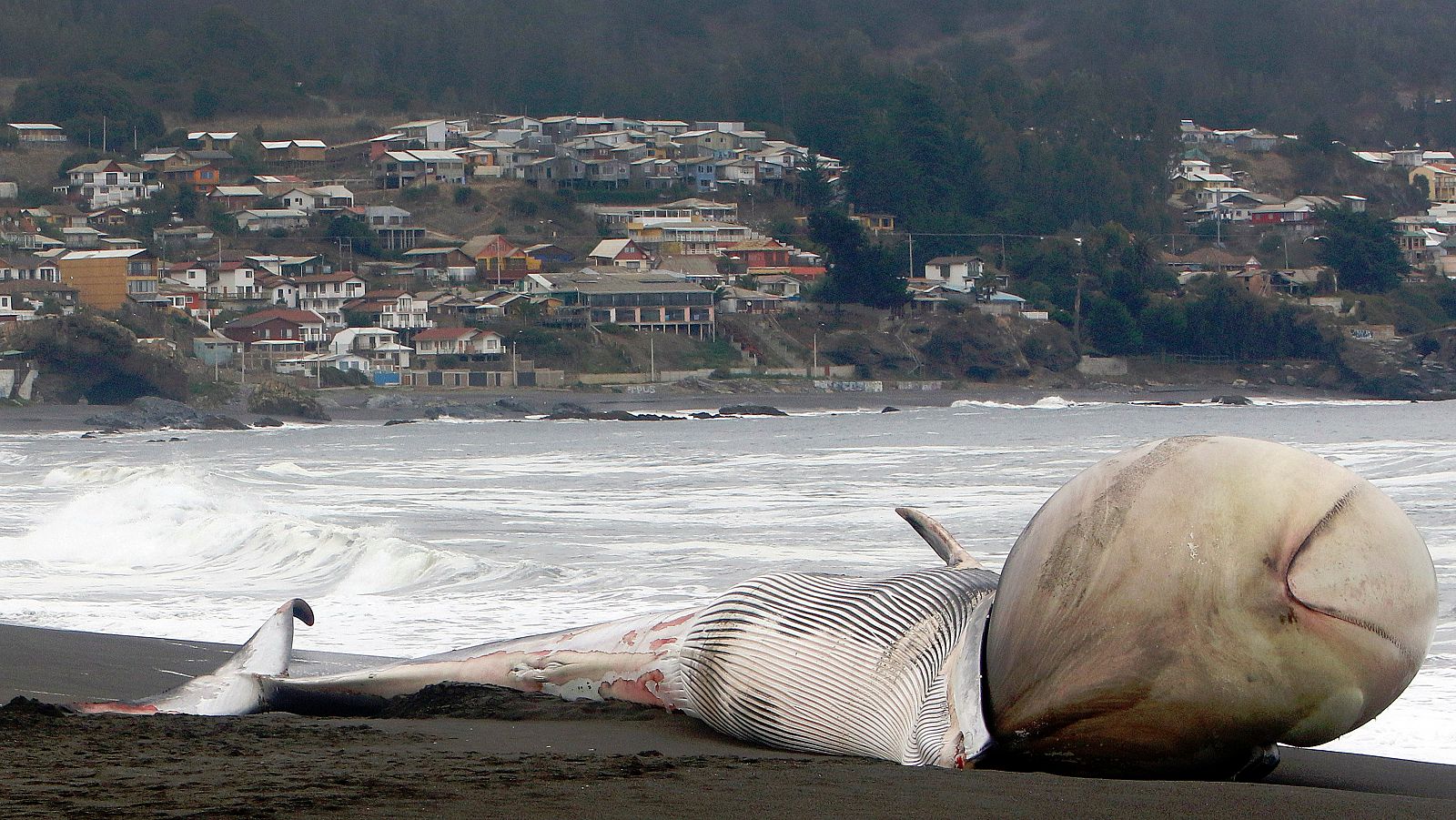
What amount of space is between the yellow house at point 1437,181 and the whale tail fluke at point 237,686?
133m

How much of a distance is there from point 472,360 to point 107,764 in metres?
69.5

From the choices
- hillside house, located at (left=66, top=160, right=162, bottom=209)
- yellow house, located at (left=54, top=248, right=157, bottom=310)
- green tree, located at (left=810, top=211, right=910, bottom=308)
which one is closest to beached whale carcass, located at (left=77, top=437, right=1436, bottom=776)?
yellow house, located at (left=54, top=248, right=157, bottom=310)

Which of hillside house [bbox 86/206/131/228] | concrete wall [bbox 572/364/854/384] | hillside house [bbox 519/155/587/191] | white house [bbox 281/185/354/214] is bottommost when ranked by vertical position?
concrete wall [bbox 572/364/854/384]

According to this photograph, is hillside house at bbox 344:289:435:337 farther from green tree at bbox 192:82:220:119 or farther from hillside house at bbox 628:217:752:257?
green tree at bbox 192:82:220:119

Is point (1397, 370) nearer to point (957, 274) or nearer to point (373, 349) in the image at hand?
point (957, 274)

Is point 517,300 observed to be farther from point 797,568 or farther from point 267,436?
point 797,568

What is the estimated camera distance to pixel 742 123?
125375 mm

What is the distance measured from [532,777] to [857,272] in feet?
267

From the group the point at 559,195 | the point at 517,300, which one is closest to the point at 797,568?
the point at 517,300

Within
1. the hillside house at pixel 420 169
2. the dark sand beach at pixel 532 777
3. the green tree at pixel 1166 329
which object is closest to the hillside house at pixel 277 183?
the hillside house at pixel 420 169

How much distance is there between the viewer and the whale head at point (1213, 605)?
2643mm

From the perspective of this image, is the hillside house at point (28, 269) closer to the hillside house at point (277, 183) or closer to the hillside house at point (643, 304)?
the hillside house at point (277, 183)

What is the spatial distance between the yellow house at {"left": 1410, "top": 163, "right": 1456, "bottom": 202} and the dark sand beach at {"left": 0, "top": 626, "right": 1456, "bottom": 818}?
13269 cm

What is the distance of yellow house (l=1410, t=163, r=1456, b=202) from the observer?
12562cm
